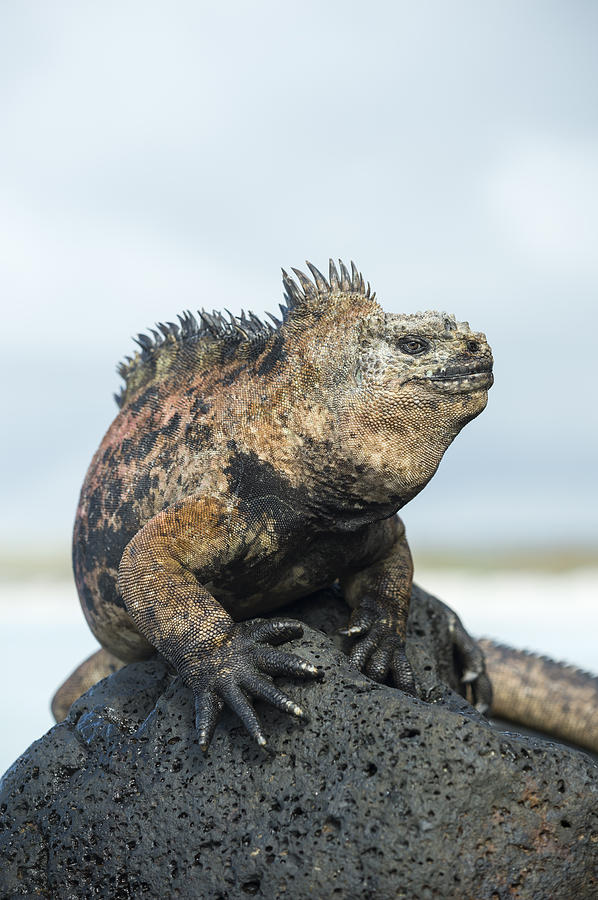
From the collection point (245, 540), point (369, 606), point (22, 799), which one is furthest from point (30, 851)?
point (369, 606)

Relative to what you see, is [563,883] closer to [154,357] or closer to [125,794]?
[125,794]

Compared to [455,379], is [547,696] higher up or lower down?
lower down

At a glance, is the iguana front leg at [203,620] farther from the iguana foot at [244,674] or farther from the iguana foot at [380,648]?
the iguana foot at [380,648]

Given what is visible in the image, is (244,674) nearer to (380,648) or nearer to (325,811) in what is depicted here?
(325,811)

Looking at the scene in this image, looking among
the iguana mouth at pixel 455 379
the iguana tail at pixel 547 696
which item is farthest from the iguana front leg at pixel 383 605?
the iguana tail at pixel 547 696

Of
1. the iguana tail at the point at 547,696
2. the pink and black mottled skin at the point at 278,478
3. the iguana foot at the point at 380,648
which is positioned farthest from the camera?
the iguana tail at the point at 547,696

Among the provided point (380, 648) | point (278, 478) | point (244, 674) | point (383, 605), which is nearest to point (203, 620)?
point (244, 674)
